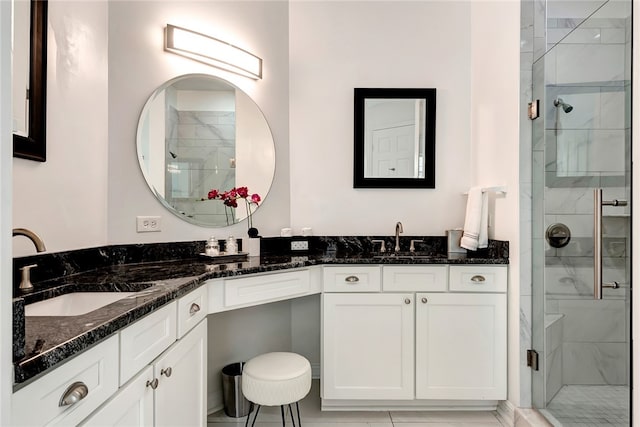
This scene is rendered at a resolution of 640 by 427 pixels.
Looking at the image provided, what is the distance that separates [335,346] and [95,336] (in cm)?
153

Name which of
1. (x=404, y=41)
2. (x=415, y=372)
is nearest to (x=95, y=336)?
(x=415, y=372)

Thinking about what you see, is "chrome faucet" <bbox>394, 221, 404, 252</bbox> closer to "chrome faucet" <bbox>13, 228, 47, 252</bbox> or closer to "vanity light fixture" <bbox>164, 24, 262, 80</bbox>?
"vanity light fixture" <bbox>164, 24, 262, 80</bbox>

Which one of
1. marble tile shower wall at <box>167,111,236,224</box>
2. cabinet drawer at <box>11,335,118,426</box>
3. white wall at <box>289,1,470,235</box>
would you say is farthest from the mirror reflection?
cabinet drawer at <box>11,335,118,426</box>

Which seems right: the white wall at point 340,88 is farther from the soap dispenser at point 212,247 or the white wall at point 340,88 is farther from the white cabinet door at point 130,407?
the white cabinet door at point 130,407

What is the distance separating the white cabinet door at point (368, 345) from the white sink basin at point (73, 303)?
114cm

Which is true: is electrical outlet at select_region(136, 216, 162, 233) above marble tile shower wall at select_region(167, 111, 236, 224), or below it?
below

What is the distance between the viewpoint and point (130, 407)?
3.70ft

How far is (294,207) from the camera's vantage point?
2.74 m

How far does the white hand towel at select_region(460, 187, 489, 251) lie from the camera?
2.38 meters

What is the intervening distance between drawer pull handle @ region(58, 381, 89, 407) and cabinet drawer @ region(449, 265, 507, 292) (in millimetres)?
1850

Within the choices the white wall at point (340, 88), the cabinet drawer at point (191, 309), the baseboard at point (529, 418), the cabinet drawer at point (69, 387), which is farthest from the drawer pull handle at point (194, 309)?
the baseboard at point (529, 418)

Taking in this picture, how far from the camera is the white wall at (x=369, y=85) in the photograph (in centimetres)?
274

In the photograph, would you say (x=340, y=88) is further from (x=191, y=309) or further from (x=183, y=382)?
(x=183, y=382)

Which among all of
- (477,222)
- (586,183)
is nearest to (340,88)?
(477,222)
